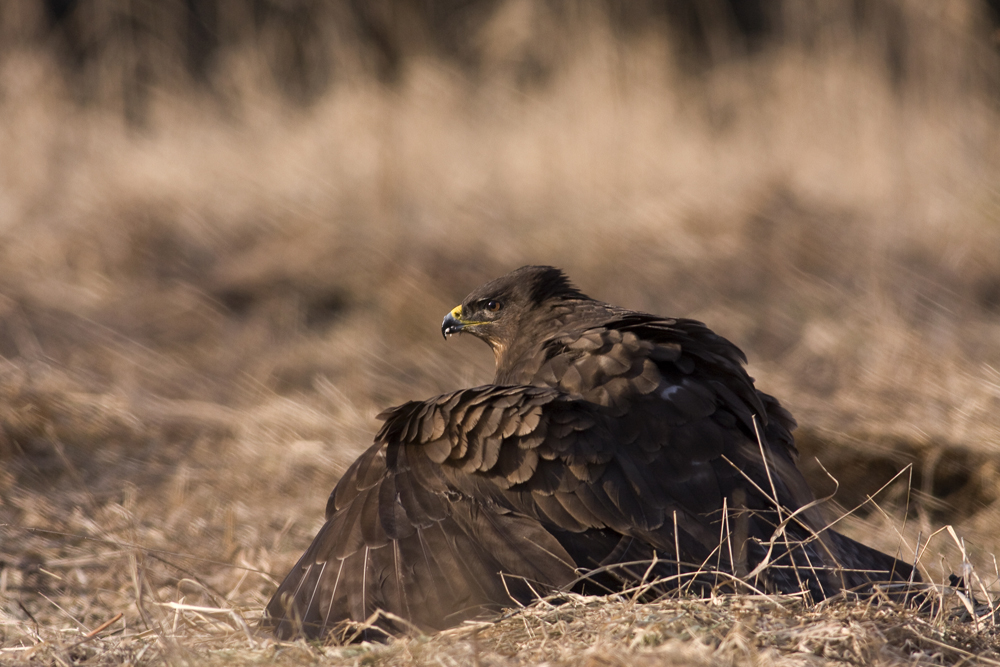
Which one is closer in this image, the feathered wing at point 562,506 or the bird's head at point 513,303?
the feathered wing at point 562,506

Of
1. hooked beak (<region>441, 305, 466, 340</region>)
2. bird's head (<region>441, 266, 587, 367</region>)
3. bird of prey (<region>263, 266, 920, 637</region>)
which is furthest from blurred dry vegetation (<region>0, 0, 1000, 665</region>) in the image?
bird's head (<region>441, 266, 587, 367</region>)

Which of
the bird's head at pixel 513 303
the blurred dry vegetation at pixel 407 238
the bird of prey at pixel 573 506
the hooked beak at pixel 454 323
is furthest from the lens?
the blurred dry vegetation at pixel 407 238

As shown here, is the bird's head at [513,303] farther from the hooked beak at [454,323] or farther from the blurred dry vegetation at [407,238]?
the blurred dry vegetation at [407,238]

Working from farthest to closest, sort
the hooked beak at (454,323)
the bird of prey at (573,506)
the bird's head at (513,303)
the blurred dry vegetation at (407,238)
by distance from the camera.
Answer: the blurred dry vegetation at (407,238)
the hooked beak at (454,323)
the bird's head at (513,303)
the bird of prey at (573,506)

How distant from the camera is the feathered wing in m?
2.65

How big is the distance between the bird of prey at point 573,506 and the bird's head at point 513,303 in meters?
0.61

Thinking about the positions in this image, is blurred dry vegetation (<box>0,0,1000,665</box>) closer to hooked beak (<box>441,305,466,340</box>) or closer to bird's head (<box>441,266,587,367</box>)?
hooked beak (<box>441,305,466,340</box>)

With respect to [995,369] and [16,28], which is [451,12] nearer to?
[16,28]

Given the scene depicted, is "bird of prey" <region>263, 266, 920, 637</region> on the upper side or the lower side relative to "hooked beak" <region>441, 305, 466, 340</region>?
lower

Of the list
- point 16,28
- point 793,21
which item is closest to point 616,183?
point 793,21

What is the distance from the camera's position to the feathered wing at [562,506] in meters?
2.65

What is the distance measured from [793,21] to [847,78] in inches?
33.1

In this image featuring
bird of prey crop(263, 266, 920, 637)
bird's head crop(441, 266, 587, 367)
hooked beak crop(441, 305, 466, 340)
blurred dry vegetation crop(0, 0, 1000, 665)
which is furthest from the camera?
blurred dry vegetation crop(0, 0, 1000, 665)

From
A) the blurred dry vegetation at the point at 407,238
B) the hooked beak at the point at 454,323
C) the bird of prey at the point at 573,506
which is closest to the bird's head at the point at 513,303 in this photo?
the hooked beak at the point at 454,323
